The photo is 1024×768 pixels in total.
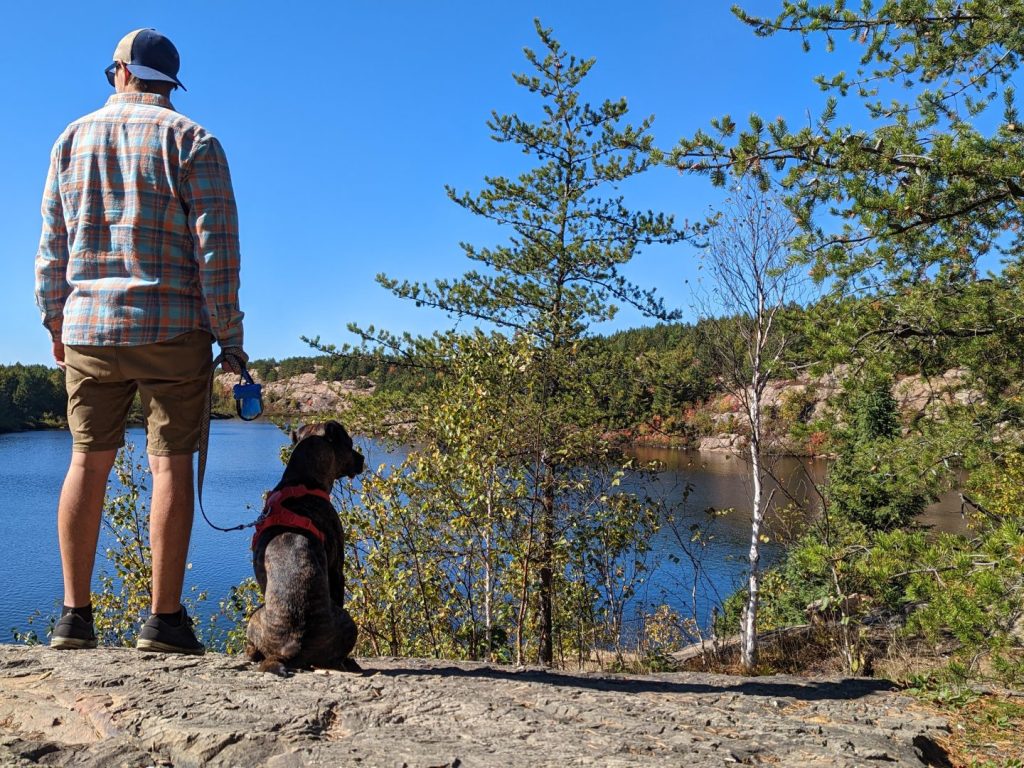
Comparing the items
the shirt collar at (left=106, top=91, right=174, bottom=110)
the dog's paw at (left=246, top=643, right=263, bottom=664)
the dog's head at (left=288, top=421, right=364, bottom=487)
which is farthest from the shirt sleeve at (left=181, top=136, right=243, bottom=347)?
the dog's paw at (left=246, top=643, right=263, bottom=664)

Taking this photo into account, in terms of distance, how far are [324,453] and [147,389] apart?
0.92m

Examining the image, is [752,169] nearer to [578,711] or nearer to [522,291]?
[578,711]

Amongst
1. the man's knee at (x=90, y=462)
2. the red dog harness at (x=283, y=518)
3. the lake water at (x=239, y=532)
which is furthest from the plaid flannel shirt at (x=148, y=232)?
the lake water at (x=239, y=532)

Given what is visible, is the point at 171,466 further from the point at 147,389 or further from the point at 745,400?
the point at 745,400

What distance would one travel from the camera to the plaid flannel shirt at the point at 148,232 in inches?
122

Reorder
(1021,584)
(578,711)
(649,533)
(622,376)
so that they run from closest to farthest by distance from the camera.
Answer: (578,711) → (1021,584) → (649,533) → (622,376)

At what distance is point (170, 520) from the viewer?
319 cm

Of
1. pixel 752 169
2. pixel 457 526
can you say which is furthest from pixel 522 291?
pixel 752 169

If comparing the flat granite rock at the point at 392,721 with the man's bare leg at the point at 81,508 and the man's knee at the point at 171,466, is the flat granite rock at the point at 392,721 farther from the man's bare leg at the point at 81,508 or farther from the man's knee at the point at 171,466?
the man's knee at the point at 171,466

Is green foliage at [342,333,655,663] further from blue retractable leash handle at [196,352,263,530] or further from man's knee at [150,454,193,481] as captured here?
man's knee at [150,454,193,481]

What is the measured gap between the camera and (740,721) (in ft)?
9.81

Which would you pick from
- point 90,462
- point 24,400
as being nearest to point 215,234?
point 90,462

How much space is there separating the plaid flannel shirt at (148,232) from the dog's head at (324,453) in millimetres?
770

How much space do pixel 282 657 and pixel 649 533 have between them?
6931mm
